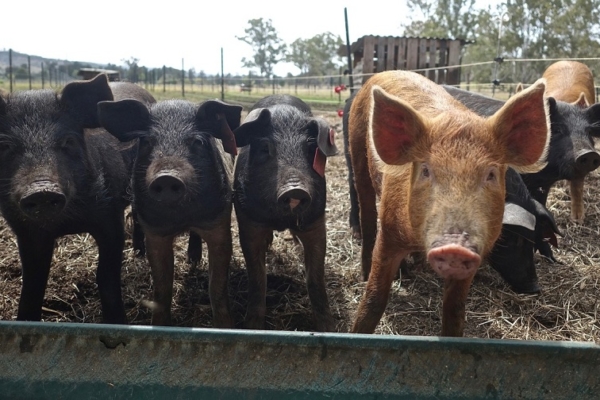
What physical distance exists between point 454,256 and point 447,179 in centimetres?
47

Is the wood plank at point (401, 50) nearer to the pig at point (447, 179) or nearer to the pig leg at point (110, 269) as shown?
the pig at point (447, 179)

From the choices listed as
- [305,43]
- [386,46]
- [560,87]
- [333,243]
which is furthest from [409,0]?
[333,243]

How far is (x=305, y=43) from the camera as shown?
8738cm

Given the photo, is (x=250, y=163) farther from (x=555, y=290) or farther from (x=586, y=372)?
(x=555, y=290)

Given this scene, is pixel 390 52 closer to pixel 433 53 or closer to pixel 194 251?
pixel 433 53

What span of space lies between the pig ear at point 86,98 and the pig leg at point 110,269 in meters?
0.69

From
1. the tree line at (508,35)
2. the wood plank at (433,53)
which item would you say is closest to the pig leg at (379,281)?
the wood plank at (433,53)

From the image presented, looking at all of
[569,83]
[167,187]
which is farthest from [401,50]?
[167,187]

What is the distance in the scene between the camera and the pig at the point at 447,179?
2.18m

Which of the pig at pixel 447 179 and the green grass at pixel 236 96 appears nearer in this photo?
the pig at pixel 447 179

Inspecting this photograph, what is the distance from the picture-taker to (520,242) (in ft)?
12.7

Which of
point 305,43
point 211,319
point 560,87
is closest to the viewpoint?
point 211,319

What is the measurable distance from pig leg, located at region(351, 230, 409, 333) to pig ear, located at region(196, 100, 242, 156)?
3.82 feet

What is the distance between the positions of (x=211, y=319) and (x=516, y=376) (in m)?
2.17
